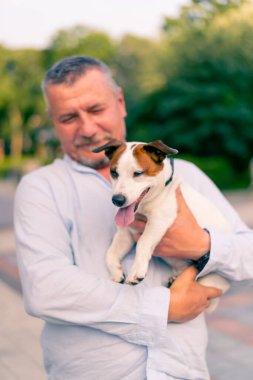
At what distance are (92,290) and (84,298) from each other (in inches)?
1.6

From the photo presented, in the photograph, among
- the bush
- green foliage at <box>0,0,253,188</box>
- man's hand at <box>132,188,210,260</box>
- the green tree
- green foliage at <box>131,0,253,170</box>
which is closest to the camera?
man's hand at <box>132,188,210,260</box>

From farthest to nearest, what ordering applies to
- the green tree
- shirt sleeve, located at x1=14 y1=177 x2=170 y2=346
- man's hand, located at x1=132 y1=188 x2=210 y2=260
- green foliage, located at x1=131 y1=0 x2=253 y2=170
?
the green tree < green foliage, located at x1=131 y1=0 x2=253 y2=170 < man's hand, located at x1=132 y1=188 x2=210 y2=260 < shirt sleeve, located at x1=14 y1=177 x2=170 y2=346

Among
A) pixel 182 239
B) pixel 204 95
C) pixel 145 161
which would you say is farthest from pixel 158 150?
pixel 204 95

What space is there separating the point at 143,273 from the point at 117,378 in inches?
16.9

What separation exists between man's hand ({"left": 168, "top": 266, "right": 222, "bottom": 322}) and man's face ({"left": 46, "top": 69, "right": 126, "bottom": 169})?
0.69m

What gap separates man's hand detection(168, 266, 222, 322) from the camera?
1919 millimetres

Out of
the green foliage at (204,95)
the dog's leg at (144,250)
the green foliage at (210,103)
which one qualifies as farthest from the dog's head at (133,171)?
the green foliage at (210,103)

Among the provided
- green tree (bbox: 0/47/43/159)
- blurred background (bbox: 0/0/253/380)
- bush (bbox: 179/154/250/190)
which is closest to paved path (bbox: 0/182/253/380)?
blurred background (bbox: 0/0/253/380)

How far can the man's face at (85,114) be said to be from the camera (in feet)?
7.33

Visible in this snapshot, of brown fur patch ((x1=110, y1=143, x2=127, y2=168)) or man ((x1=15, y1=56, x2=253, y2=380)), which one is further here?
brown fur patch ((x1=110, y1=143, x2=127, y2=168))

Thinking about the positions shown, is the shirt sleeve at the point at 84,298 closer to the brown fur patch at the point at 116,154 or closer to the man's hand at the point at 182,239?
the man's hand at the point at 182,239

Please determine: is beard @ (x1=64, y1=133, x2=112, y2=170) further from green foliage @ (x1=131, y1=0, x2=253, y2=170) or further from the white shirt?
green foliage @ (x1=131, y1=0, x2=253, y2=170)

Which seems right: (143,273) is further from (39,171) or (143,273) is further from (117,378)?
(39,171)

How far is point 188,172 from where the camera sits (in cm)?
250
